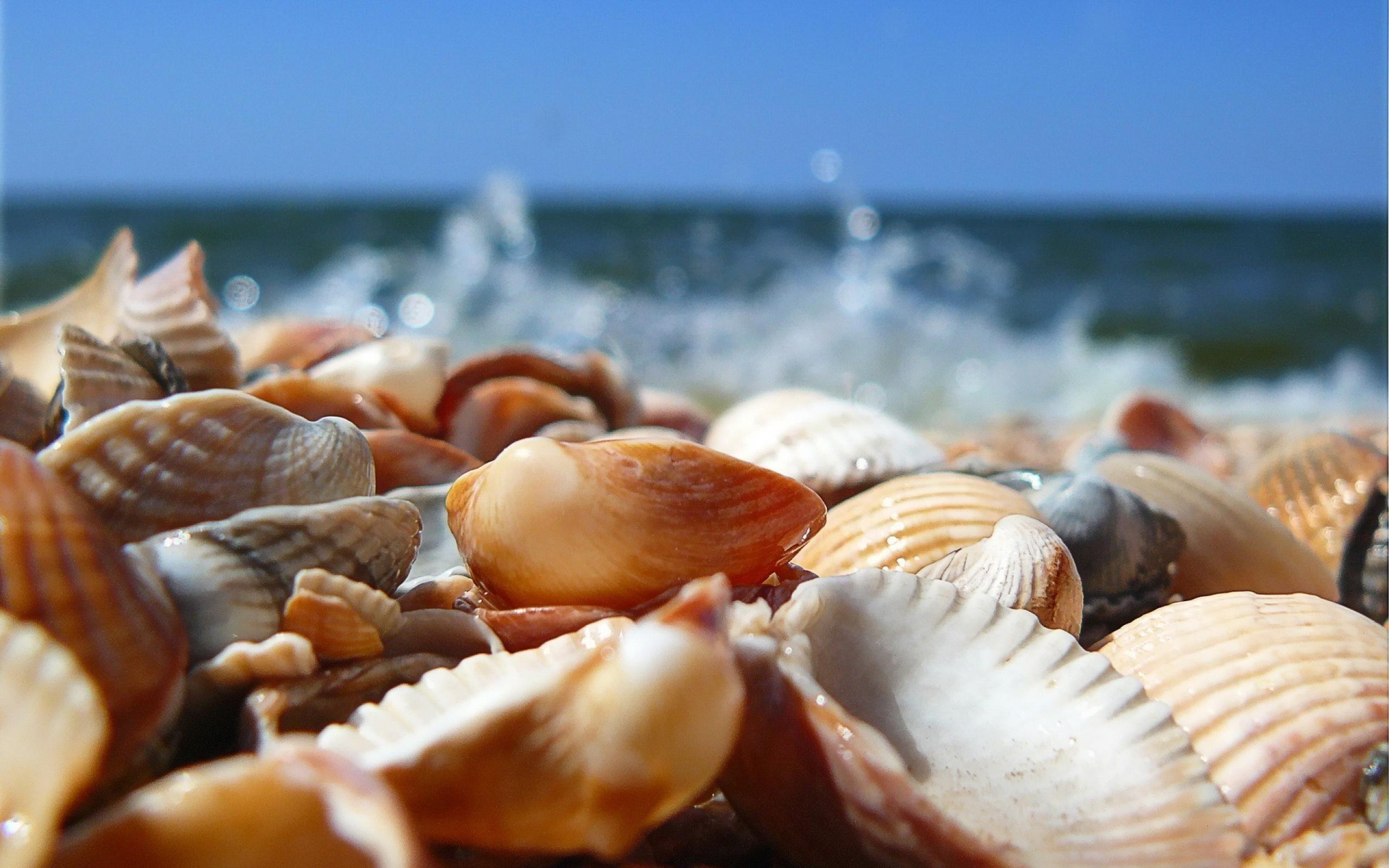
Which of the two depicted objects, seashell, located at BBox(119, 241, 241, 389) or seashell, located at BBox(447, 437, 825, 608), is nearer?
seashell, located at BBox(447, 437, 825, 608)

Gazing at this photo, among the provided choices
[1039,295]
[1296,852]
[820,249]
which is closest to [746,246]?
[820,249]

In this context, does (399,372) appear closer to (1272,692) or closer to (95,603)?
(95,603)

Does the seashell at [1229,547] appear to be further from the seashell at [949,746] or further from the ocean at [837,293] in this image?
the ocean at [837,293]

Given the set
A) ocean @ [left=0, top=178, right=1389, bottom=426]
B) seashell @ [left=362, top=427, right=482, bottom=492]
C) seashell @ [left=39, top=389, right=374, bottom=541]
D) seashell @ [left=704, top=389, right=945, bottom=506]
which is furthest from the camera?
ocean @ [left=0, top=178, right=1389, bottom=426]

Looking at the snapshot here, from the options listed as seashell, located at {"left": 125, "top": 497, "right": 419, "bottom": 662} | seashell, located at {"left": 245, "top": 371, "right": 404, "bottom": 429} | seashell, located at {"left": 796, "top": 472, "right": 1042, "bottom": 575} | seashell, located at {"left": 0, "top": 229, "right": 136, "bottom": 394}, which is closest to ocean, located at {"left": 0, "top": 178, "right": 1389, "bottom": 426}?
seashell, located at {"left": 245, "top": 371, "right": 404, "bottom": 429}

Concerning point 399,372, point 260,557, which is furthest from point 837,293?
point 260,557

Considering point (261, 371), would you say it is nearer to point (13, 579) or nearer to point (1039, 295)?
point (13, 579)

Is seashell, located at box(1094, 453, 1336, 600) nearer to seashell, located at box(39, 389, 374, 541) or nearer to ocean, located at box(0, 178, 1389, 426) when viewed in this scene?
seashell, located at box(39, 389, 374, 541)

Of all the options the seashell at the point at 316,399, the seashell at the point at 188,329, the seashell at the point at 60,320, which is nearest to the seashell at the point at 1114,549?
the seashell at the point at 316,399
